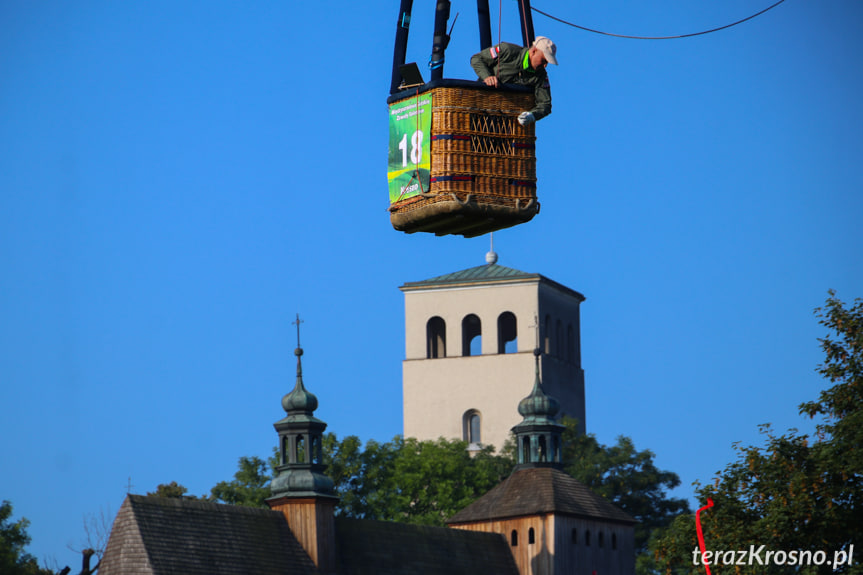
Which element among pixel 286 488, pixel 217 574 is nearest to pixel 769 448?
pixel 217 574

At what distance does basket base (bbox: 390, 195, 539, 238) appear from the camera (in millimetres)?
18936

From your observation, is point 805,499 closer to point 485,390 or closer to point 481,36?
point 481,36

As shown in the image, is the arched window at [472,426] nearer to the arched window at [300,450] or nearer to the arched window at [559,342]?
the arched window at [559,342]

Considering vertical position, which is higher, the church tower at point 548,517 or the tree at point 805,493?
the church tower at point 548,517

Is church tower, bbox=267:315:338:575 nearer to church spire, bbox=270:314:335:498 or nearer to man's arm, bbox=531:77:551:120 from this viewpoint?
church spire, bbox=270:314:335:498

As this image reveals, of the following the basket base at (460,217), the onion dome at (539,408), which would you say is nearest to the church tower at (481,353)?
the onion dome at (539,408)

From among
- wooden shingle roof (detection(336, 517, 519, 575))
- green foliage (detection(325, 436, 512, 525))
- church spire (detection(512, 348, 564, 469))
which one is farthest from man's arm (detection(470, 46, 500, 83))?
green foliage (detection(325, 436, 512, 525))

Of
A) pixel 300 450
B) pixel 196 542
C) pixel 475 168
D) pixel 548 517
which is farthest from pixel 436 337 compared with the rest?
pixel 475 168

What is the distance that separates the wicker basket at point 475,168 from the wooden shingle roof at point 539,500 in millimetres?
47797

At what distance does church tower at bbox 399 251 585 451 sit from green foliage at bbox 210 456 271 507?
16706 mm

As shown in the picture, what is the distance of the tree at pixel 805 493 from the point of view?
29.2 m

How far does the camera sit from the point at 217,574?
186 feet

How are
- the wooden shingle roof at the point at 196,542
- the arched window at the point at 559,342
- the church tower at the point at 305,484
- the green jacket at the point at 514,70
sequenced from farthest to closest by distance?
the arched window at the point at 559,342
the church tower at the point at 305,484
the wooden shingle roof at the point at 196,542
the green jacket at the point at 514,70

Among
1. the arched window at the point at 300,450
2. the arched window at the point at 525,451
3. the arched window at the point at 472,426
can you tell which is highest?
the arched window at the point at 472,426
